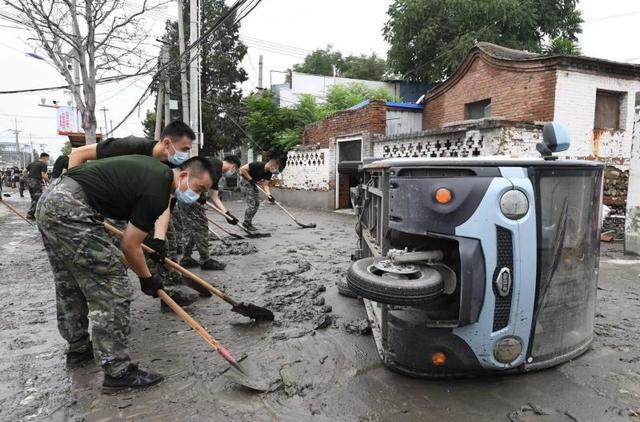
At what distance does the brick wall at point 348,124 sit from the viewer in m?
11.1

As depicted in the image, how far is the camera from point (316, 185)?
44.5 feet

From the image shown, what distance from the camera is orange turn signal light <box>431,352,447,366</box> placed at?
2.18 meters

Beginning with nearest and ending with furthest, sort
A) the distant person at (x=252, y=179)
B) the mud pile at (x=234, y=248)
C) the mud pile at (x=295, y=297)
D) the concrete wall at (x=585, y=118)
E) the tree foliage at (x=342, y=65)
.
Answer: the mud pile at (x=295, y=297)
the mud pile at (x=234, y=248)
the distant person at (x=252, y=179)
the concrete wall at (x=585, y=118)
the tree foliage at (x=342, y=65)

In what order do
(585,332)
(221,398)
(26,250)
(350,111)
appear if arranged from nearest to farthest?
(221,398)
(585,332)
(26,250)
(350,111)

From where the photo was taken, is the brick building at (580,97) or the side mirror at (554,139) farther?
the brick building at (580,97)

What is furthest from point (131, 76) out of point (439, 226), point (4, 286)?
point (439, 226)

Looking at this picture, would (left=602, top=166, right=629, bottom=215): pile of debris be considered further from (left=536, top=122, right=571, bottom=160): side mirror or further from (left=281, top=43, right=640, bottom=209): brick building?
(left=536, top=122, right=571, bottom=160): side mirror

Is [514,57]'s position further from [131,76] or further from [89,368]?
[89,368]

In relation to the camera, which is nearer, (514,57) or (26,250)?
(26,250)

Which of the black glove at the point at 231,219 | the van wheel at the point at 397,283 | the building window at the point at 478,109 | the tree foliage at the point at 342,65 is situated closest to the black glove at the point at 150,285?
the van wheel at the point at 397,283

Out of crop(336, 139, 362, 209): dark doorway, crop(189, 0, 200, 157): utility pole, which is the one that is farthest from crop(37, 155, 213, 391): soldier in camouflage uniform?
crop(336, 139, 362, 209): dark doorway

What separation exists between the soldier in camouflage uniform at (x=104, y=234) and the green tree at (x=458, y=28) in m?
19.7

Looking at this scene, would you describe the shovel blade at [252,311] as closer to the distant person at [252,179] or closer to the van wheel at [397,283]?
the van wheel at [397,283]

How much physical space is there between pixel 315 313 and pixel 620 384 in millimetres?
2106
